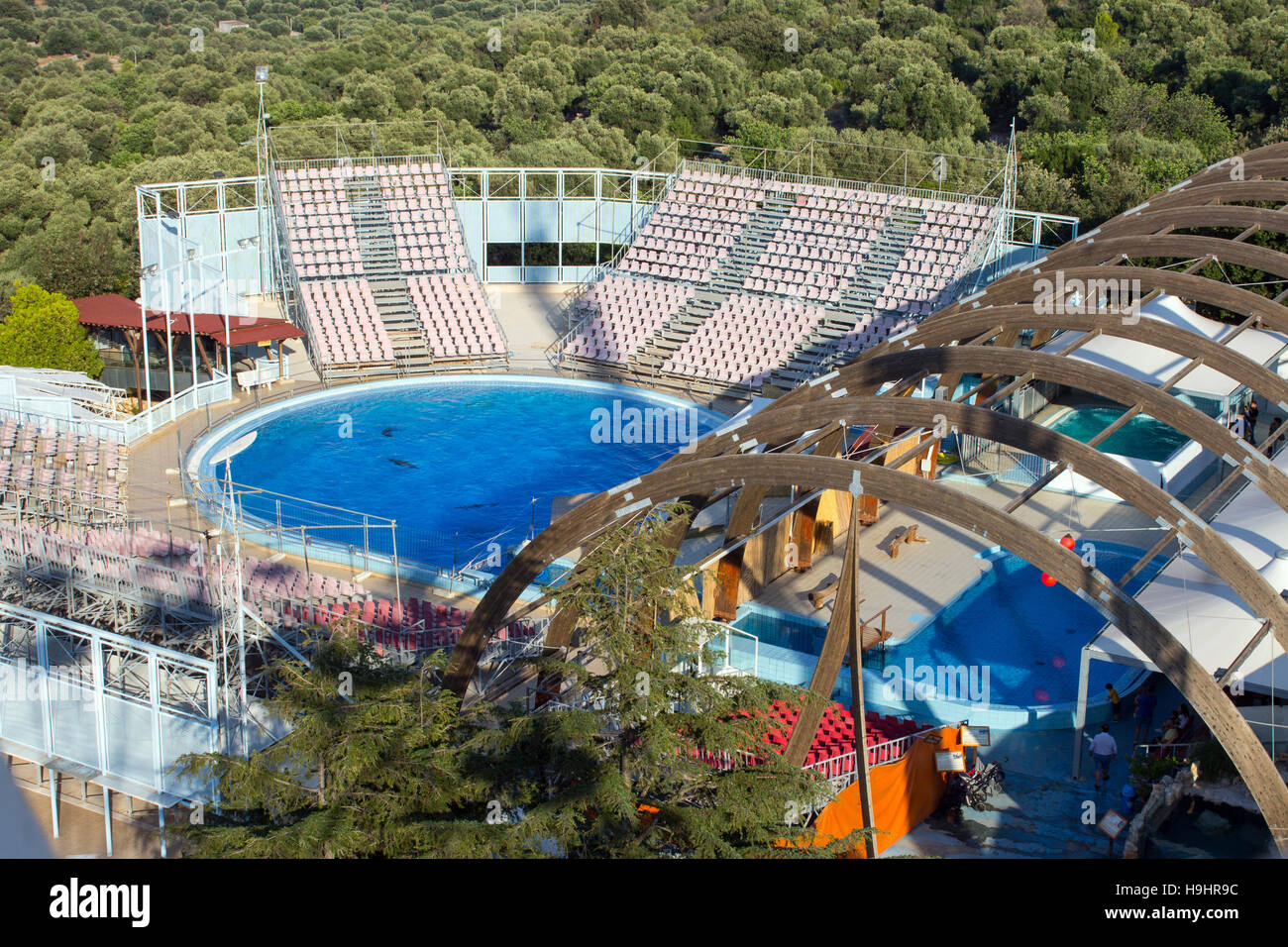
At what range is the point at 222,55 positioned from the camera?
247 feet

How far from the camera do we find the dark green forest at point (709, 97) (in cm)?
4156

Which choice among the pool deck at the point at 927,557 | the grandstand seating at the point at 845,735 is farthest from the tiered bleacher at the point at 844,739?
the pool deck at the point at 927,557

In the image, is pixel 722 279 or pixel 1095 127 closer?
pixel 722 279

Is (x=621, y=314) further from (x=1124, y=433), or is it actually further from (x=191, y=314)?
(x=1124, y=433)

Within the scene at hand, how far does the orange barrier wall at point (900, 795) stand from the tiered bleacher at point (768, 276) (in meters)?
16.6

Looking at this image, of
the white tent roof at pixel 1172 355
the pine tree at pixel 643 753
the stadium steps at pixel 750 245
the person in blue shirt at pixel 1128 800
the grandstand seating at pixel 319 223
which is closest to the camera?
the pine tree at pixel 643 753

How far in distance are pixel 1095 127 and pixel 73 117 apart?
1690 inches

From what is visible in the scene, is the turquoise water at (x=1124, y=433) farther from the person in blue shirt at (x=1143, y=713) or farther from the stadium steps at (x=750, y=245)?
the person in blue shirt at (x=1143, y=713)

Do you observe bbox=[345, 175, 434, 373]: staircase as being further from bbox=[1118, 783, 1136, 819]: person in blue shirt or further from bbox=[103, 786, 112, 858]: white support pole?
bbox=[1118, 783, 1136, 819]: person in blue shirt

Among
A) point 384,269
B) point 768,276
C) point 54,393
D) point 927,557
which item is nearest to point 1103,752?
point 927,557

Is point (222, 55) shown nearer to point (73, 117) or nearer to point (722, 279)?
point (73, 117)
